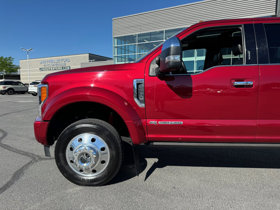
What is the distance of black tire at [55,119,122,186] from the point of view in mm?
2234

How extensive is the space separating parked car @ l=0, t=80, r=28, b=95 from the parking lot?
23.6 metres

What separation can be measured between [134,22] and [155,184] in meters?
23.2

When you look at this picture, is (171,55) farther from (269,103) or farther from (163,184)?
(163,184)

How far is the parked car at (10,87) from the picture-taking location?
887 inches

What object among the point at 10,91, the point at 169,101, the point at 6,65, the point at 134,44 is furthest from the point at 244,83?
the point at 6,65

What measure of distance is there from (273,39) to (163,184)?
2183 millimetres

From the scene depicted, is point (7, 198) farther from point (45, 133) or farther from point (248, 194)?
point (248, 194)

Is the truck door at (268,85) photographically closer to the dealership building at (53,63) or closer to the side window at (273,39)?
the side window at (273,39)

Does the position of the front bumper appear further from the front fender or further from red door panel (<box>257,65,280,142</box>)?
red door panel (<box>257,65,280,142</box>)

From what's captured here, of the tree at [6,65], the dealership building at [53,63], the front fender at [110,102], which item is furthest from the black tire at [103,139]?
the tree at [6,65]

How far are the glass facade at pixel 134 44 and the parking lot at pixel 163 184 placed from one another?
19879 mm

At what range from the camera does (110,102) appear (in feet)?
7.15

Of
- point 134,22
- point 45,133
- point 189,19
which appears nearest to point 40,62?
point 134,22

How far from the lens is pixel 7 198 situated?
2102 millimetres
